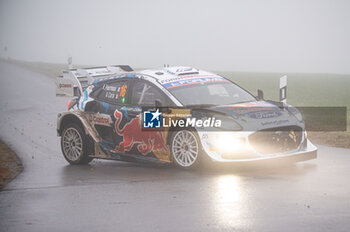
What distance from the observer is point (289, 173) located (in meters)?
10.9

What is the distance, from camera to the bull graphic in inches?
453

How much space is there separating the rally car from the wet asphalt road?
313 mm

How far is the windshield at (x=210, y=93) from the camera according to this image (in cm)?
1179

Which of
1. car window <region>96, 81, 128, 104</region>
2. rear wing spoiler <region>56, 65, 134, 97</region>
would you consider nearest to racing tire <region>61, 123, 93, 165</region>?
car window <region>96, 81, 128, 104</region>

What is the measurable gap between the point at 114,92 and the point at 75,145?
48.1 inches

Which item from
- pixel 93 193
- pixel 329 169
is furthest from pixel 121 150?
pixel 329 169

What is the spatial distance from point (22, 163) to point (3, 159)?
73cm

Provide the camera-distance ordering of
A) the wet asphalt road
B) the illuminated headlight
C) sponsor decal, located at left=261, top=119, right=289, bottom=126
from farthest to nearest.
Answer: sponsor decal, located at left=261, top=119, right=289, bottom=126, the illuminated headlight, the wet asphalt road

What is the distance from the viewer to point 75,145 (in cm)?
1286

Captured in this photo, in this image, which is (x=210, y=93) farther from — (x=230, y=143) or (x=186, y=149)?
(x=230, y=143)

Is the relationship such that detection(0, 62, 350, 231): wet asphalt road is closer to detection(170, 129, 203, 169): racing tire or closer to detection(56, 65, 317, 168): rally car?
detection(170, 129, 203, 169): racing tire

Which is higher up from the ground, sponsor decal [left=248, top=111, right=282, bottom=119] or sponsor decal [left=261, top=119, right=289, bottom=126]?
sponsor decal [left=248, top=111, right=282, bottom=119]

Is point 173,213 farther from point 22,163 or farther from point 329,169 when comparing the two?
point 22,163

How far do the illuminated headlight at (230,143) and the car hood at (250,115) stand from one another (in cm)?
12
